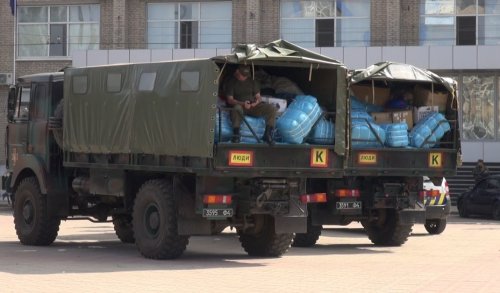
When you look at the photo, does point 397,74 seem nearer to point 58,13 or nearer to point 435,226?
point 435,226

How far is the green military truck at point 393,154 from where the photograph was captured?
18.6 m

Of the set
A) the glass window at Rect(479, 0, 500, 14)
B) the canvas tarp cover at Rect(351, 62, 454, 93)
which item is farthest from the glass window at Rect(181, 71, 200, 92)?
the glass window at Rect(479, 0, 500, 14)

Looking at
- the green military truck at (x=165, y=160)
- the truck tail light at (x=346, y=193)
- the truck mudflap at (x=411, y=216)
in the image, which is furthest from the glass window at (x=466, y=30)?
the green military truck at (x=165, y=160)

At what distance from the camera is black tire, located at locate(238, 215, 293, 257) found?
17.5 meters

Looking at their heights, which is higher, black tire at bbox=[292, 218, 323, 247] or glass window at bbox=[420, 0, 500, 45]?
glass window at bbox=[420, 0, 500, 45]

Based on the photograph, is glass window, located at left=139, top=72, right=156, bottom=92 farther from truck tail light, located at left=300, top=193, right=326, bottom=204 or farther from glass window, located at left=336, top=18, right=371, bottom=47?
glass window, located at left=336, top=18, right=371, bottom=47

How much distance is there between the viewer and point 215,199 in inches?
638

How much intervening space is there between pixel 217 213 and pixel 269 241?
1.65 meters

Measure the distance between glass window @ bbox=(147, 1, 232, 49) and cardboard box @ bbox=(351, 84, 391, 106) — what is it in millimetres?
25422

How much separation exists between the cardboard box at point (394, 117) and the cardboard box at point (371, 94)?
35cm

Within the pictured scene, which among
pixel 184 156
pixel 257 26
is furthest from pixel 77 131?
pixel 257 26

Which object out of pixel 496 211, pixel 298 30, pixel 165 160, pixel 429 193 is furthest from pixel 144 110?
pixel 298 30

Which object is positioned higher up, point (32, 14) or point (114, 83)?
point (32, 14)

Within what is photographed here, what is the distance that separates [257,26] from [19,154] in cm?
2402
